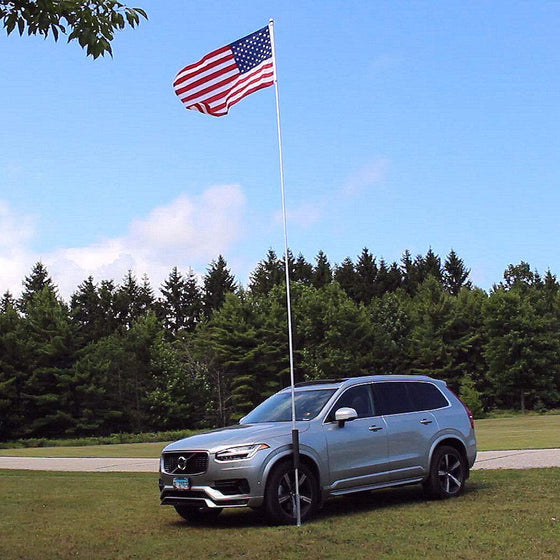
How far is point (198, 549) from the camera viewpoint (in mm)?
8453

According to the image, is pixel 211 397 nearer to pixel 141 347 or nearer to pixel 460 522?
pixel 141 347

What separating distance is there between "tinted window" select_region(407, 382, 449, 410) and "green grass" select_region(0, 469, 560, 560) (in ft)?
4.39

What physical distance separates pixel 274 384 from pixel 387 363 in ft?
37.4

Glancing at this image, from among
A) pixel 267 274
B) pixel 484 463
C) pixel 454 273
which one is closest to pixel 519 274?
pixel 454 273

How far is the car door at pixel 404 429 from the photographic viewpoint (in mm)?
11070

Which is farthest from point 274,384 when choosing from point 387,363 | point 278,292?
point 278,292

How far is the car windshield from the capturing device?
35.7ft

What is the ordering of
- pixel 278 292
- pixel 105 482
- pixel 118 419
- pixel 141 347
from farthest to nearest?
pixel 278 292, pixel 141 347, pixel 118 419, pixel 105 482

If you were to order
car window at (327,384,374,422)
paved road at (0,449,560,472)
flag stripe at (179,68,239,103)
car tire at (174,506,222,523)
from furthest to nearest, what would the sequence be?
paved road at (0,449,560,472) < flag stripe at (179,68,239,103) < car window at (327,384,374,422) < car tire at (174,506,222,523)

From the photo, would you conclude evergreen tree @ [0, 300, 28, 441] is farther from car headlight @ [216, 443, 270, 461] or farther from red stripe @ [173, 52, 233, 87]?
car headlight @ [216, 443, 270, 461]

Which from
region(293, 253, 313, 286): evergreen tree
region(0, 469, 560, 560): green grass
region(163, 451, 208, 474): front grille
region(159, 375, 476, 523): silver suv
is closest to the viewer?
region(0, 469, 560, 560): green grass

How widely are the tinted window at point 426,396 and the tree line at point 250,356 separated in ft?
178

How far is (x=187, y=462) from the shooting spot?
998 centimetres

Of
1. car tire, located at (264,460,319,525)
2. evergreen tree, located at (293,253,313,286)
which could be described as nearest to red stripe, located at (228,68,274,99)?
car tire, located at (264,460,319,525)
